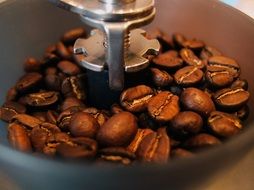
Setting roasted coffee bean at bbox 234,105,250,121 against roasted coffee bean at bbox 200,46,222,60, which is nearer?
roasted coffee bean at bbox 234,105,250,121

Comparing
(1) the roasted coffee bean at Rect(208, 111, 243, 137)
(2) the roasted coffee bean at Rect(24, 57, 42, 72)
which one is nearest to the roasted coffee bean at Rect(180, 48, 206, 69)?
(1) the roasted coffee bean at Rect(208, 111, 243, 137)

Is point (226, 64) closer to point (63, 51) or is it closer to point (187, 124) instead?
point (187, 124)

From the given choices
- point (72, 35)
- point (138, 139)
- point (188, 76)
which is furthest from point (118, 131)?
point (72, 35)

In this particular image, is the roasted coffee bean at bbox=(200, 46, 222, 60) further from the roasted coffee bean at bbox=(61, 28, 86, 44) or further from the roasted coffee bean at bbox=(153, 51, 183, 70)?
the roasted coffee bean at bbox=(61, 28, 86, 44)

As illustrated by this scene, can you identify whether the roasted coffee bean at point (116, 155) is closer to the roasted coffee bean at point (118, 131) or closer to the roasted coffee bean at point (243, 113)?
the roasted coffee bean at point (118, 131)

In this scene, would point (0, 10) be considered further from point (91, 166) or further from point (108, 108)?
point (91, 166)

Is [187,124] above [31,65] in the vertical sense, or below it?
above
